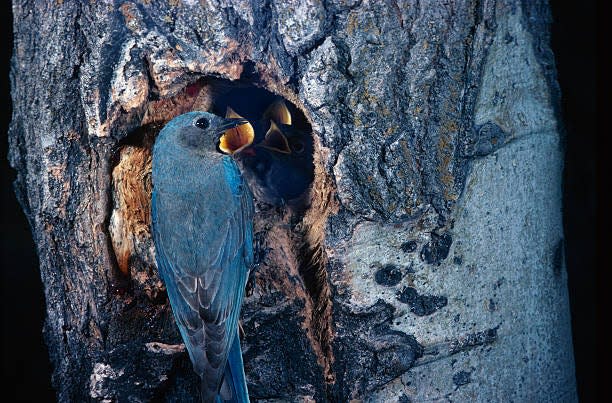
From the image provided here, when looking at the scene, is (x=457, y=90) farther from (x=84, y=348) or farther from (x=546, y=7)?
(x=84, y=348)

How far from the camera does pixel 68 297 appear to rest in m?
1.88

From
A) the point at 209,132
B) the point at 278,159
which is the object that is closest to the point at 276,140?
the point at 278,159

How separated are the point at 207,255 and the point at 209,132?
0.35 meters

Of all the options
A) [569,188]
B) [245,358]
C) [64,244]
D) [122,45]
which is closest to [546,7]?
[569,188]

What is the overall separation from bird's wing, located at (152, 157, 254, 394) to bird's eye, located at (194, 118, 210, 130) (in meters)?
0.12

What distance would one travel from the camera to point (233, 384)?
1814 mm

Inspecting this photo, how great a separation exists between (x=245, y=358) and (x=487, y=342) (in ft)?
2.05

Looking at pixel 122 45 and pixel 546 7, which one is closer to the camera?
pixel 122 45

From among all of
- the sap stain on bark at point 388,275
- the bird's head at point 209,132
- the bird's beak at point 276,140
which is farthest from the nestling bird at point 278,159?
the sap stain on bark at point 388,275

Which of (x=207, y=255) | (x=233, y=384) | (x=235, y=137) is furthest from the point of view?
(x=235, y=137)

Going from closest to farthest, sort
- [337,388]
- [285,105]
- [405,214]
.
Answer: [405,214]
[337,388]
[285,105]

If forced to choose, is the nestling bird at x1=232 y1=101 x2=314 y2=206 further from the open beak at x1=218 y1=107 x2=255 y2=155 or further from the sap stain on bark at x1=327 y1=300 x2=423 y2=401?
the sap stain on bark at x1=327 y1=300 x2=423 y2=401

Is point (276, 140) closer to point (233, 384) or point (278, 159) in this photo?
point (278, 159)

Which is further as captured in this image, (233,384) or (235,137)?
(235,137)
